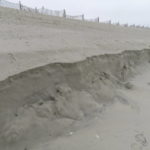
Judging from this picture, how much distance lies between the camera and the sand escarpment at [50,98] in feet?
6.07

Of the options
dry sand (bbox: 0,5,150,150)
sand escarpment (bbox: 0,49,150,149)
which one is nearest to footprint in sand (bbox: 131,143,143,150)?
dry sand (bbox: 0,5,150,150)

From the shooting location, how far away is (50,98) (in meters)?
2.19

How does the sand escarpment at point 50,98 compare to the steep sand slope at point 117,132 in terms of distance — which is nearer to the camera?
the sand escarpment at point 50,98

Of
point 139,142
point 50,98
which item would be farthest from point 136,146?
point 50,98

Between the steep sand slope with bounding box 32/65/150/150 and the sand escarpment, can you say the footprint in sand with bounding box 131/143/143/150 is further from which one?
the sand escarpment

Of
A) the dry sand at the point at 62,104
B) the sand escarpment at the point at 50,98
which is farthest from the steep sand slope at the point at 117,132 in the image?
the sand escarpment at the point at 50,98

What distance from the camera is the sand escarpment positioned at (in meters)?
1.85

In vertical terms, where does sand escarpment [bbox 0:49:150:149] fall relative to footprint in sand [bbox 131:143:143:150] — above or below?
above

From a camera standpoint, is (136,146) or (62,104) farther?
(62,104)

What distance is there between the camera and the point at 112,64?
11.7 feet

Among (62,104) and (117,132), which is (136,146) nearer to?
(117,132)

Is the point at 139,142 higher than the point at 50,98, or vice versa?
the point at 50,98

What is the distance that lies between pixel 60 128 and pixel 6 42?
137 centimetres

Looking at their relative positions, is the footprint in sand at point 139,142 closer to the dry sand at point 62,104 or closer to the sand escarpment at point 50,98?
the dry sand at point 62,104
